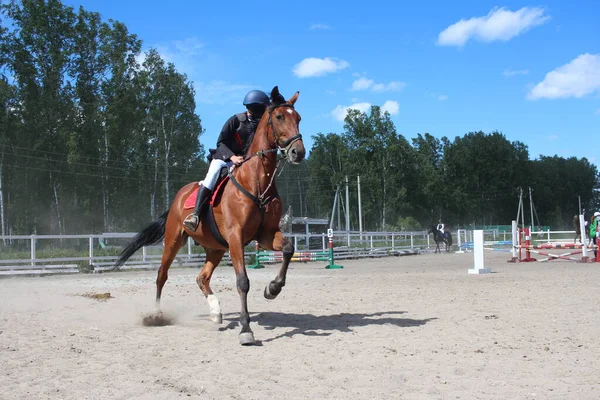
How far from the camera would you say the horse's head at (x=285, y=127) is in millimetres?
6414

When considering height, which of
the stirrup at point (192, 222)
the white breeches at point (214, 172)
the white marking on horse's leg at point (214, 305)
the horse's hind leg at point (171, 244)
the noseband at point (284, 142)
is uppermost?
the noseband at point (284, 142)

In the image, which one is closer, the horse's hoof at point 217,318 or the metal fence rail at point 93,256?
the horse's hoof at point 217,318

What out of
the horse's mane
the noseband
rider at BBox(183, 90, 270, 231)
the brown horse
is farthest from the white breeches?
the horse's mane

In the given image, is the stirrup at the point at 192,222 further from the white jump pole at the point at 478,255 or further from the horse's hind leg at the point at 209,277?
the white jump pole at the point at 478,255

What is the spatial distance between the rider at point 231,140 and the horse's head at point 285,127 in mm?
643

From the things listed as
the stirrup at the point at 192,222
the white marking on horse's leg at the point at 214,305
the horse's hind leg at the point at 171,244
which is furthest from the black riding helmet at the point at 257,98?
the white marking on horse's leg at the point at 214,305

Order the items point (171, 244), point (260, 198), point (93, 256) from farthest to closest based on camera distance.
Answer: point (93, 256)
point (171, 244)
point (260, 198)

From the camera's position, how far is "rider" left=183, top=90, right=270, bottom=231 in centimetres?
762

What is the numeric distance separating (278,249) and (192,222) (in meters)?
1.38

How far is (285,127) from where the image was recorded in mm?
6754

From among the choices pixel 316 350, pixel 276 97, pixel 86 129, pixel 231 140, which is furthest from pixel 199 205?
pixel 86 129

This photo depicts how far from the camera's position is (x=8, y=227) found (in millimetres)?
42906

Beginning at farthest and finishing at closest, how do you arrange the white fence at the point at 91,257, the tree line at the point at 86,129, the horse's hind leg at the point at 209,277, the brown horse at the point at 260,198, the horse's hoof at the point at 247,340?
the tree line at the point at 86,129, the white fence at the point at 91,257, the horse's hind leg at the point at 209,277, the brown horse at the point at 260,198, the horse's hoof at the point at 247,340

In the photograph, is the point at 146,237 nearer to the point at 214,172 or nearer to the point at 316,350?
the point at 214,172
